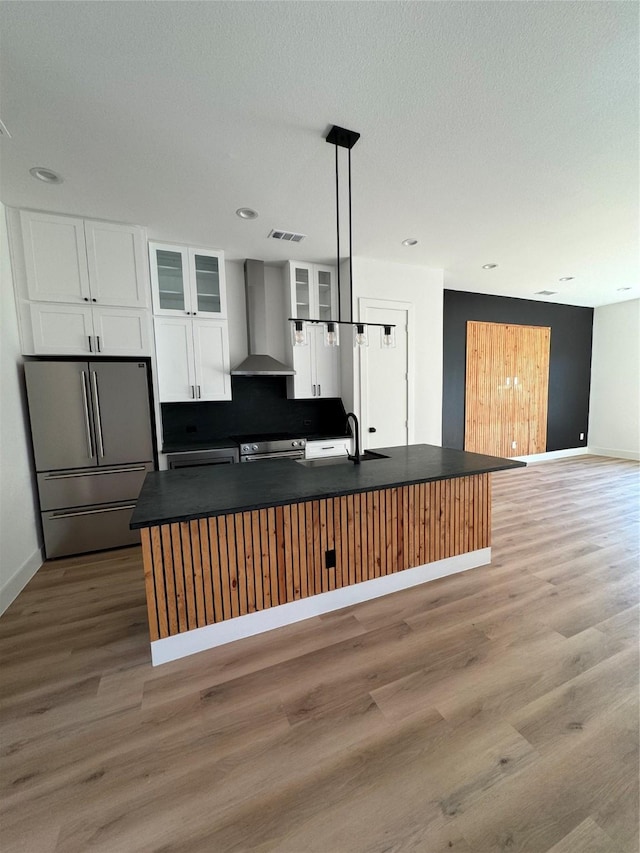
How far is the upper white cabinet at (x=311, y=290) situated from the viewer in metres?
4.03

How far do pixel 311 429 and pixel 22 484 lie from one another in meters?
2.98

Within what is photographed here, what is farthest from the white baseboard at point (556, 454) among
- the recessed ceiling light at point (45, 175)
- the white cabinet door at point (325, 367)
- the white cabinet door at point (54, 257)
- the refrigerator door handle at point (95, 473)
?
the recessed ceiling light at point (45, 175)

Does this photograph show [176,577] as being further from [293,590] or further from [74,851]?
[74,851]

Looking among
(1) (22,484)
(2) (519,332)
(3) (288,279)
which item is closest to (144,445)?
(1) (22,484)

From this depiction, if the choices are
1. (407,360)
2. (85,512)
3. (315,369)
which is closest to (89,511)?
(85,512)

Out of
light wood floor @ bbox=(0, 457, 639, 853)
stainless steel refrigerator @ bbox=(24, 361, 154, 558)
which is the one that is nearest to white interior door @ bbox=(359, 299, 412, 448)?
light wood floor @ bbox=(0, 457, 639, 853)

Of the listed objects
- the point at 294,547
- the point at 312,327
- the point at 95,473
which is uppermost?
the point at 312,327

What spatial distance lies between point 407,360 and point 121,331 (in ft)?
10.7

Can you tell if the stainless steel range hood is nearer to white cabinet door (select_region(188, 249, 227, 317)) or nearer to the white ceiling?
white cabinet door (select_region(188, 249, 227, 317))

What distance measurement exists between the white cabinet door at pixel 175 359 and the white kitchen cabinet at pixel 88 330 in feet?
0.86

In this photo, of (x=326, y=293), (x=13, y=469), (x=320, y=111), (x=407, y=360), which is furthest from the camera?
(x=407, y=360)

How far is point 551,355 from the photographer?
6535 mm

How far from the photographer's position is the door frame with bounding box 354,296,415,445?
404cm

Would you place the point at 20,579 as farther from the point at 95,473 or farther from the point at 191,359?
the point at 191,359
